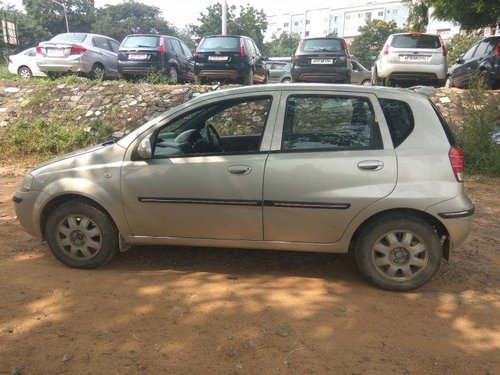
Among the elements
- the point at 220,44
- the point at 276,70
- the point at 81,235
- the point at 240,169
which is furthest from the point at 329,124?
the point at 276,70

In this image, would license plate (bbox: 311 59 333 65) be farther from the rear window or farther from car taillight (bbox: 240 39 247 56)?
car taillight (bbox: 240 39 247 56)

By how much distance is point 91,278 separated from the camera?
386 cm

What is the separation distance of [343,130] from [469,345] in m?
1.78

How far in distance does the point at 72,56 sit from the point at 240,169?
1042 centimetres

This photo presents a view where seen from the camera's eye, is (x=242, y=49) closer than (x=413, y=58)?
No

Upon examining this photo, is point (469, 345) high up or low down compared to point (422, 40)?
down

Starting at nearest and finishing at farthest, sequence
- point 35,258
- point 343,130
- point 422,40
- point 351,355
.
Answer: point 351,355
point 343,130
point 35,258
point 422,40

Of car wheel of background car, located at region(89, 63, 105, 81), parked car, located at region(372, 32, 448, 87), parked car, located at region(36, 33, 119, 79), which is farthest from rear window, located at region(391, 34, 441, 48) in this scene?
car wheel of background car, located at region(89, 63, 105, 81)

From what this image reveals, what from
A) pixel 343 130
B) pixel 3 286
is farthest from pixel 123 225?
pixel 343 130

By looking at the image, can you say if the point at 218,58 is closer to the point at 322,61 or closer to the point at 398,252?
the point at 322,61

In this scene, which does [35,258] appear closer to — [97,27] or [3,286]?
[3,286]

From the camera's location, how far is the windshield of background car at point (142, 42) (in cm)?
1225

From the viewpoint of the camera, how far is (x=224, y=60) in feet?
38.9

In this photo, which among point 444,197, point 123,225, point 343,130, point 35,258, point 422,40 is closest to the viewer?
point 444,197
